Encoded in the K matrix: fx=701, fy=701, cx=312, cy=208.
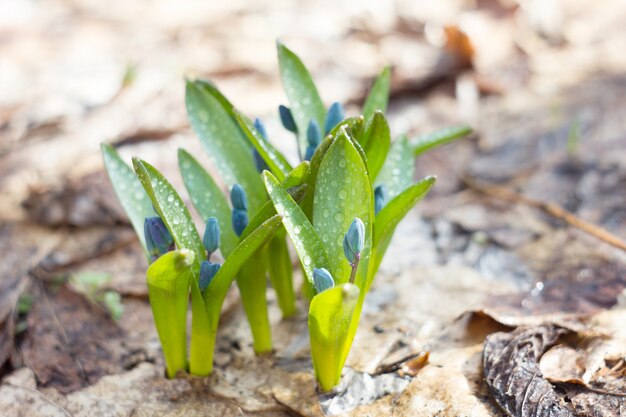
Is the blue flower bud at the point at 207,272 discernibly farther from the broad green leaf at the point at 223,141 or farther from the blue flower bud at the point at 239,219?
the broad green leaf at the point at 223,141

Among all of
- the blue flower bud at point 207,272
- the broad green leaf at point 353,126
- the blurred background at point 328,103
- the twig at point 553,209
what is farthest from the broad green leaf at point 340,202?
the twig at point 553,209

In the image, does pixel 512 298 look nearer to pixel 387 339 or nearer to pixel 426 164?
pixel 387 339

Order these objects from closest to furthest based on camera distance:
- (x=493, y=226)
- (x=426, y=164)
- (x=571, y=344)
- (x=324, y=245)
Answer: (x=324, y=245), (x=571, y=344), (x=493, y=226), (x=426, y=164)

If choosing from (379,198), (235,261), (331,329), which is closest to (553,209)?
(379,198)

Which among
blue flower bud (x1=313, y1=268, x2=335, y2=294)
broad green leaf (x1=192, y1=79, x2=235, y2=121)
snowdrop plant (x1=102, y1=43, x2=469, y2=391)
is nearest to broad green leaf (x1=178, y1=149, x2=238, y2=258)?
snowdrop plant (x1=102, y1=43, x2=469, y2=391)

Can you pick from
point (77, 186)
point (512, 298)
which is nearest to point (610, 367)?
point (512, 298)

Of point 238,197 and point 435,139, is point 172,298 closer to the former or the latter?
point 238,197

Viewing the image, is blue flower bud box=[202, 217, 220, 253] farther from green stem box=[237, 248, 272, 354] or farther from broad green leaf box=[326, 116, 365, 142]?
broad green leaf box=[326, 116, 365, 142]
